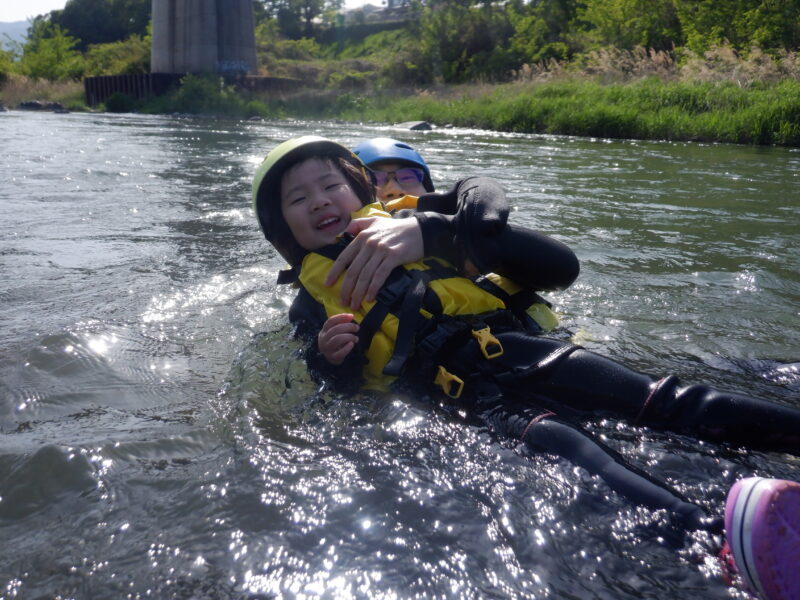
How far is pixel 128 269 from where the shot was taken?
164 inches

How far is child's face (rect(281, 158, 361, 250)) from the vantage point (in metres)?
2.93

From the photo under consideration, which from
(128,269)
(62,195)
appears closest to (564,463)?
(128,269)

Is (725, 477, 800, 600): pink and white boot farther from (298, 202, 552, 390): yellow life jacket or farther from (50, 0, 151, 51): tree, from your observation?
(50, 0, 151, 51): tree

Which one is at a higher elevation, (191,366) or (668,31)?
(668,31)

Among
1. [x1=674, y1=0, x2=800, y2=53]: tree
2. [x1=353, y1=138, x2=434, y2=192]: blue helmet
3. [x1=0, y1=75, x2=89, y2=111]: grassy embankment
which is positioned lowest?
[x1=353, y1=138, x2=434, y2=192]: blue helmet

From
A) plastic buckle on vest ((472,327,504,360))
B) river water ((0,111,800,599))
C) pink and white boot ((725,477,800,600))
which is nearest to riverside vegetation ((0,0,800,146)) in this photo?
river water ((0,111,800,599))

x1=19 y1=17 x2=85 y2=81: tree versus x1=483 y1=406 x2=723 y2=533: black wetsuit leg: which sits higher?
x1=19 y1=17 x2=85 y2=81: tree

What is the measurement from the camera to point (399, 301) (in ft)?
8.30

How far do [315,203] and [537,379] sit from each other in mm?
1223

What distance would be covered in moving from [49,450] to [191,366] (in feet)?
2.79

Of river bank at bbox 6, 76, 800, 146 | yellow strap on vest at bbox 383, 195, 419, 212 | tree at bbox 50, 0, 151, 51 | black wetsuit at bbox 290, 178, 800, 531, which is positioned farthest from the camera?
tree at bbox 50, 0, 151, 51

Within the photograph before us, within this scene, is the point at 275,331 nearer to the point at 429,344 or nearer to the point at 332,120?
the point at 429,344

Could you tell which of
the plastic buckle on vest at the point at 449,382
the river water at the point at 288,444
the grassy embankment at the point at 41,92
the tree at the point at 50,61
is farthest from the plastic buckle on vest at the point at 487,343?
the tree at the point at 50,61

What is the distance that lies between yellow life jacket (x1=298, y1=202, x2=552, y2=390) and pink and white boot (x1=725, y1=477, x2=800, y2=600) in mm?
1175
